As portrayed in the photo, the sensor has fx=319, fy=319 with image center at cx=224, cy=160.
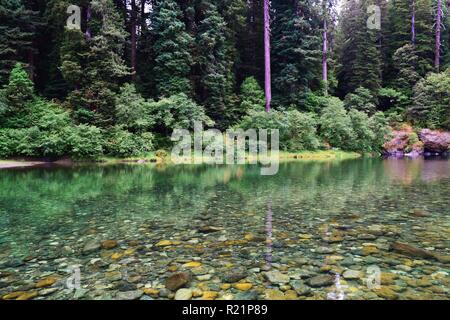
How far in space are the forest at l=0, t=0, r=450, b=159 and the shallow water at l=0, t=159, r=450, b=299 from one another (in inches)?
527

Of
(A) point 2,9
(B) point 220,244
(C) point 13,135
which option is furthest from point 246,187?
(A) point 2,9

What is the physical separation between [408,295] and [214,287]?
191cm

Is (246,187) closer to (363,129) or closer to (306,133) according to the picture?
(306,133)

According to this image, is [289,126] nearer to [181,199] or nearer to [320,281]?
[181,199]

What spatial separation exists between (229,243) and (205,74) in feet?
76.1

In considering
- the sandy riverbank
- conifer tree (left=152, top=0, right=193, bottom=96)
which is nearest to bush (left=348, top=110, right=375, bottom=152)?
conifer tree (left=152, top=0, right=193, bottom=96)

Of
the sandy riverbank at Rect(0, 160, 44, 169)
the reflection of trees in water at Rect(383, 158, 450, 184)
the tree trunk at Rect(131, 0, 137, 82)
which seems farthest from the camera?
the tree trunk at Rect(131, 0, 137, 82)

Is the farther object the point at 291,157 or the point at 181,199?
the point at 291,157

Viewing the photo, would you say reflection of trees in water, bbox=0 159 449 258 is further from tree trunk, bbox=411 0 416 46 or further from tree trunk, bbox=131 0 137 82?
tree trunk, bbox=411 0 416 46

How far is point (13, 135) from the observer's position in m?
19.2

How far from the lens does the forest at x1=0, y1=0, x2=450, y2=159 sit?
69.8ft

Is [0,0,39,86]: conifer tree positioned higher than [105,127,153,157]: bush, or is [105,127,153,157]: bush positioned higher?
[0,0,39,86]: conifer tree

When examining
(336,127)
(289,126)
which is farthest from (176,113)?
(336,127)

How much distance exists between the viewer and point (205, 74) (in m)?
26.4
